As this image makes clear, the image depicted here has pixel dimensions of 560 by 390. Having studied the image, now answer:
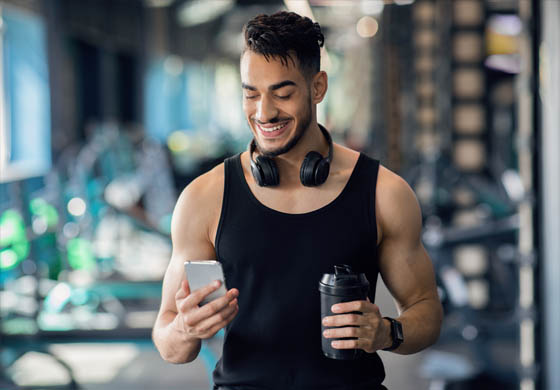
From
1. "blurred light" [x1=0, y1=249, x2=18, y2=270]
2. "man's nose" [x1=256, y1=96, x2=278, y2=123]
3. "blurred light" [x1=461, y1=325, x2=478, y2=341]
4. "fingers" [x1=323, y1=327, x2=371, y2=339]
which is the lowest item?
"blurred light" [x1=461, y1=325, x2=478, y2=341]

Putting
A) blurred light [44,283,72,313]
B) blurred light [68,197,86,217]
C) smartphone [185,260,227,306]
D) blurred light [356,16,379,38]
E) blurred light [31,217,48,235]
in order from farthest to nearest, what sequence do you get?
blurred light [356,16,379,38] < blurred light [68,197,86,217] < blurred light [44,283,72,313] < blurred light [31,217,48,235] < smartphone [185,260,227,306]

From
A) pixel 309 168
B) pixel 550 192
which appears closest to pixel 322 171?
pixel 309 168

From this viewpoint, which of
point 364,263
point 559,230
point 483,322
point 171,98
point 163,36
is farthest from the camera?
point 171,98

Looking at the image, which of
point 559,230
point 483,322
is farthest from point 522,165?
point 483,322

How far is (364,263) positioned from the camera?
4.58 ft

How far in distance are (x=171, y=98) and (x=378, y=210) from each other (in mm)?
16409

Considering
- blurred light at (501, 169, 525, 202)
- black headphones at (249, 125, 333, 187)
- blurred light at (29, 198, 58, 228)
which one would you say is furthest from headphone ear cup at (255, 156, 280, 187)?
blurred light at (29, 198, 58, 228)

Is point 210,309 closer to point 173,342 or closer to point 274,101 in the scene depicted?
point 173,342

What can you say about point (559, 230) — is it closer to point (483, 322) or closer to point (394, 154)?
point (483, 322)

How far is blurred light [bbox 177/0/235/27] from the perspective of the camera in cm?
1478

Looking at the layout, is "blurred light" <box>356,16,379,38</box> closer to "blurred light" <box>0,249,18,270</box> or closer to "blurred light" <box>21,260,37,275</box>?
"blurred light" <box>21,260,37,275</box>

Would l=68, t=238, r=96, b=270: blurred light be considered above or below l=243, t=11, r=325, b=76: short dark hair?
below

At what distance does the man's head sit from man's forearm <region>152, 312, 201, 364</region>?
0.40m

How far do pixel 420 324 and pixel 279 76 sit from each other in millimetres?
580
